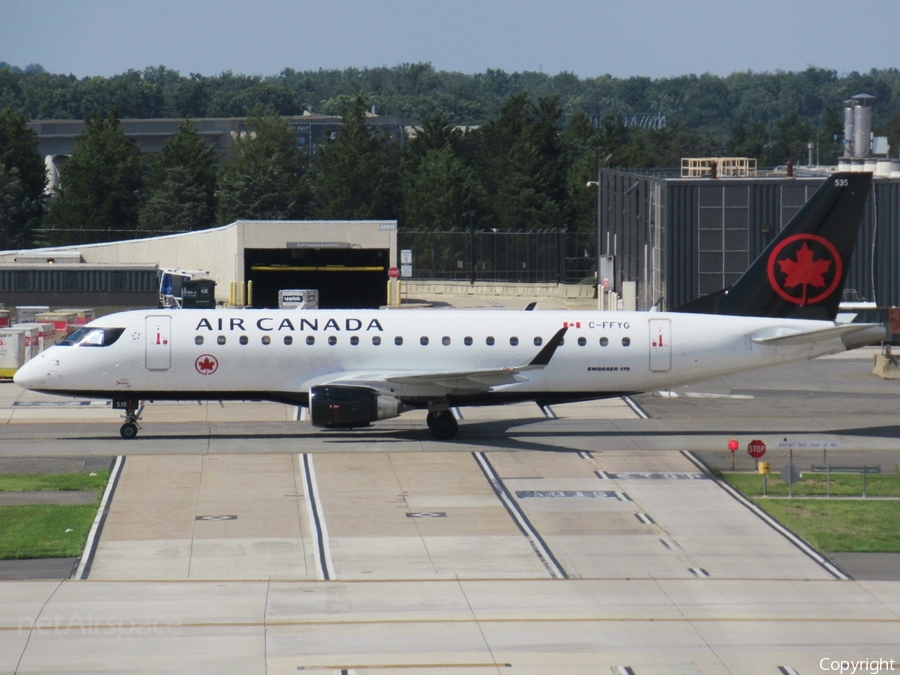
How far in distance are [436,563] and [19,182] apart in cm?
11696

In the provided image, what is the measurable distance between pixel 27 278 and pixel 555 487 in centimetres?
4593

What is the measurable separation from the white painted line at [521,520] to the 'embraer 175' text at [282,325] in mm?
5494

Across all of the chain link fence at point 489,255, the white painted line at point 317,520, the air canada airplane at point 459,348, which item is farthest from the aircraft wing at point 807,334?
the chain link fence at point 489,255

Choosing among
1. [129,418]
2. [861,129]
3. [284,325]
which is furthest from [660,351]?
[861,129]

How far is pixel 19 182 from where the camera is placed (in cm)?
12875

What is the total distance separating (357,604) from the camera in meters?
20.8

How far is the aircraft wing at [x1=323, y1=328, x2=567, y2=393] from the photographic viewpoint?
34750 mm

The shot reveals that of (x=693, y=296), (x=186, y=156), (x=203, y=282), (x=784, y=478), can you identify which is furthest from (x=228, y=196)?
(x=784, y=478)

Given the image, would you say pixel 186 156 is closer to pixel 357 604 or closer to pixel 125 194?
pixel 125 194

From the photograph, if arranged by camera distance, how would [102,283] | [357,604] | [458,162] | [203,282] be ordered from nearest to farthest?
[357,604], [102,283], [203,282], [458,162]

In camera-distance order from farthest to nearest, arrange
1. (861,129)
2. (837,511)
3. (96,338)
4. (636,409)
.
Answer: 1. (861,129)
2. (636,409)
3. (96,338)
4. (837,511)

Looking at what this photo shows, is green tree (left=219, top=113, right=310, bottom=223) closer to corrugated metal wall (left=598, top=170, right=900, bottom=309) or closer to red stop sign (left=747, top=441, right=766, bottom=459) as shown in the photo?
corrugated metal wall (left=598, top=170, right=900, bottom=309)

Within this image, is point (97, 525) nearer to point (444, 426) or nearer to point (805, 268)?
point (444, 426)

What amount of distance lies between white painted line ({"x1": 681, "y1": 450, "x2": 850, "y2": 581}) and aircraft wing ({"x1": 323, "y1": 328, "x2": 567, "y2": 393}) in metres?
5.15
